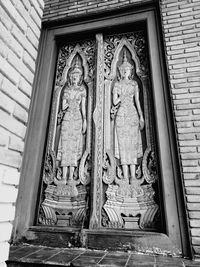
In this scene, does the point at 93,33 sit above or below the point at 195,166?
above

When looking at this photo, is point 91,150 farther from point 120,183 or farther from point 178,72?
point 178,72

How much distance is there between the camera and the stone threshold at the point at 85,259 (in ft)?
6.27

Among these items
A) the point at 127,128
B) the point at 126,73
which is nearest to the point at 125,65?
the point at 126,73

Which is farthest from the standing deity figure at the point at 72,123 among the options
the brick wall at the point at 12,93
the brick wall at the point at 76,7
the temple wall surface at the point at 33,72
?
the brick wall at the point at 12,93

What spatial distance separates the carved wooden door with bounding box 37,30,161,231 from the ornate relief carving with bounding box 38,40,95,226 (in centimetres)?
1

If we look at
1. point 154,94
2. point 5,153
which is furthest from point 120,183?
point 5,153

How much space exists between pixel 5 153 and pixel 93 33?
3143mm

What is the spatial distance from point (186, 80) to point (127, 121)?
37.1 inches

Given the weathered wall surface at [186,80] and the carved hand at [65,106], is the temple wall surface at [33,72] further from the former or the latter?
the carved hand at [65,106]

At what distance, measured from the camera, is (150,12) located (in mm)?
3422

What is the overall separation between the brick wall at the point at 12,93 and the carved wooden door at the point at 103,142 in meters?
1.56

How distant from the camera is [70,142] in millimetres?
3164

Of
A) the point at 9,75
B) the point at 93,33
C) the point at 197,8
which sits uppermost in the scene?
the point at 93,33

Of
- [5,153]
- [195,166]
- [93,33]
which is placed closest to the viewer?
[5,153]
